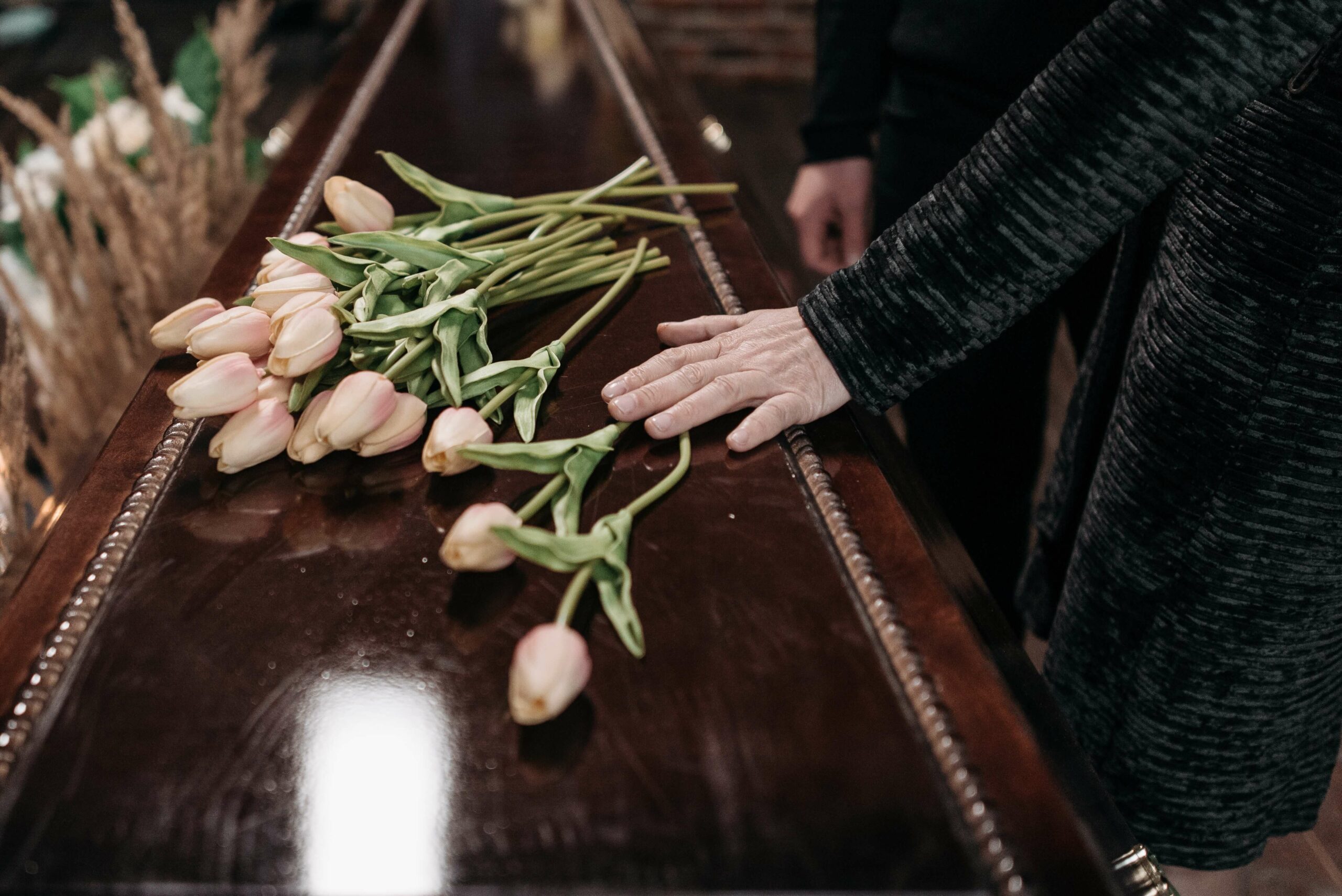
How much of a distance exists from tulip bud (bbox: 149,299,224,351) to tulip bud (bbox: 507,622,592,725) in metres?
0.43

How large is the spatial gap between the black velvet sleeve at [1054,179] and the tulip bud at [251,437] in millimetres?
394

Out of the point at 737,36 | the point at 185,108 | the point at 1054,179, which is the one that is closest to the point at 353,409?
the point at 1054,179

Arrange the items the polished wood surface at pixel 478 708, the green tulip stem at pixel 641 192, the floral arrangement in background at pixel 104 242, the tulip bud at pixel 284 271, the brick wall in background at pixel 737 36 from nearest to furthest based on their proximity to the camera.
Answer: the polished wood surface at pixel 478 708 → the tulip bud at pixel 284 271 → the green tulip stem at pixel 641 192 → the floral arrangement in background at pixel 104 242 → the brick wall in background at pixel 737 36

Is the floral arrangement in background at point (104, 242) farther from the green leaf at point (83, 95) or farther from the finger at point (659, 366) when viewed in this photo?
the finger at point (659, 366)

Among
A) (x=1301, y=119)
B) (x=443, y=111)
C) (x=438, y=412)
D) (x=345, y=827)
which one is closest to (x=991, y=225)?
(x=1301, y=119)

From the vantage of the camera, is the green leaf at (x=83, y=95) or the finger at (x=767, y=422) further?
the green leaf at (x=83, y=95)

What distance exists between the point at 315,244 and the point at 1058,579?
890 mm

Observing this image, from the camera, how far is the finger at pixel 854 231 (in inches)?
61.3

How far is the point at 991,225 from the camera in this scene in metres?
0.67

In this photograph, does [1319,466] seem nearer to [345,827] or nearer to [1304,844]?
[345,827]

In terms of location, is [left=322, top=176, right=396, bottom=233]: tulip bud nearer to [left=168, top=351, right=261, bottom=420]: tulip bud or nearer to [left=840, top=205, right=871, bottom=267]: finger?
[left=168, top=351, right=261, bottom=420]: tulip bud

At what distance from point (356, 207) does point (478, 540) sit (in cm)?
46

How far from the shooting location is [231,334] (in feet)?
2.33

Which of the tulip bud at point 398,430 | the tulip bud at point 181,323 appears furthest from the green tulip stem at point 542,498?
the tulip bud at point 181,323
